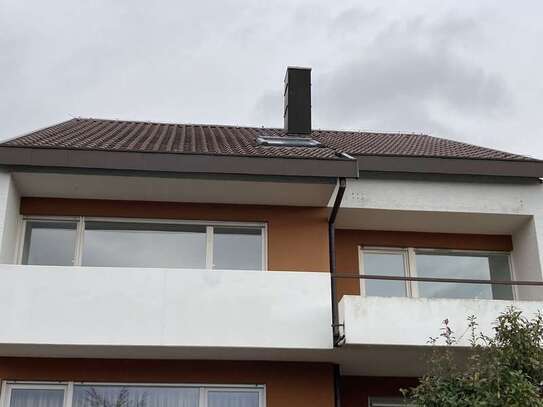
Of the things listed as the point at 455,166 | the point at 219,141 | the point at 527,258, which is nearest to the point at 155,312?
the point at 219,141

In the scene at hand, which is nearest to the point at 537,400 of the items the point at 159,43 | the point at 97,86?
the point at 159,43

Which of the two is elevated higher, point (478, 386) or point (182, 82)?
point (182, 82)

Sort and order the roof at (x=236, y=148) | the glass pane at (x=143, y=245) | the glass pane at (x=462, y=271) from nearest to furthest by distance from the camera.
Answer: the roof at (x=236, y=148) < the glass pane at (x=143, y=245) < the glass pane at (x=462, y=271)

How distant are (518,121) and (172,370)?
46.9ft

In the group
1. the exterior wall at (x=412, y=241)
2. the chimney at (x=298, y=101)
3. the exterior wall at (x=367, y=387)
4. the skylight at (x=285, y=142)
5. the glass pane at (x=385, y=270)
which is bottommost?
the exterior wall at (x=367, y=387)

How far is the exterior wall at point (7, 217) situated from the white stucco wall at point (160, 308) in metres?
0.65

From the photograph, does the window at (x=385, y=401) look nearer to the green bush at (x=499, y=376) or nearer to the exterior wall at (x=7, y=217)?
the green bush at (x=499, y=376)

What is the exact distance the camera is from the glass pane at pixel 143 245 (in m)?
13.2

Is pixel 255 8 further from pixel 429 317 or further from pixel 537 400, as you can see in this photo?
pixel 537 400

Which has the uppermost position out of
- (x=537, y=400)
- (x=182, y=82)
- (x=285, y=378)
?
(x=182, y=82)

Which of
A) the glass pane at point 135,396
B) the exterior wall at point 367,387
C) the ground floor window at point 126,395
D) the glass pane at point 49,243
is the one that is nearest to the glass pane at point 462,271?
the exterior wall at point 367,387

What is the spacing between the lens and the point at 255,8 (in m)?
17.7

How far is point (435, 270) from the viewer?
14.8 m

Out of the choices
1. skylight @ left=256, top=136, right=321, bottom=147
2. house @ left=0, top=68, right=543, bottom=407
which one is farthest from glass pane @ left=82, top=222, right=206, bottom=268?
skylight @ left=256, top=136, right=321, bottom=147
